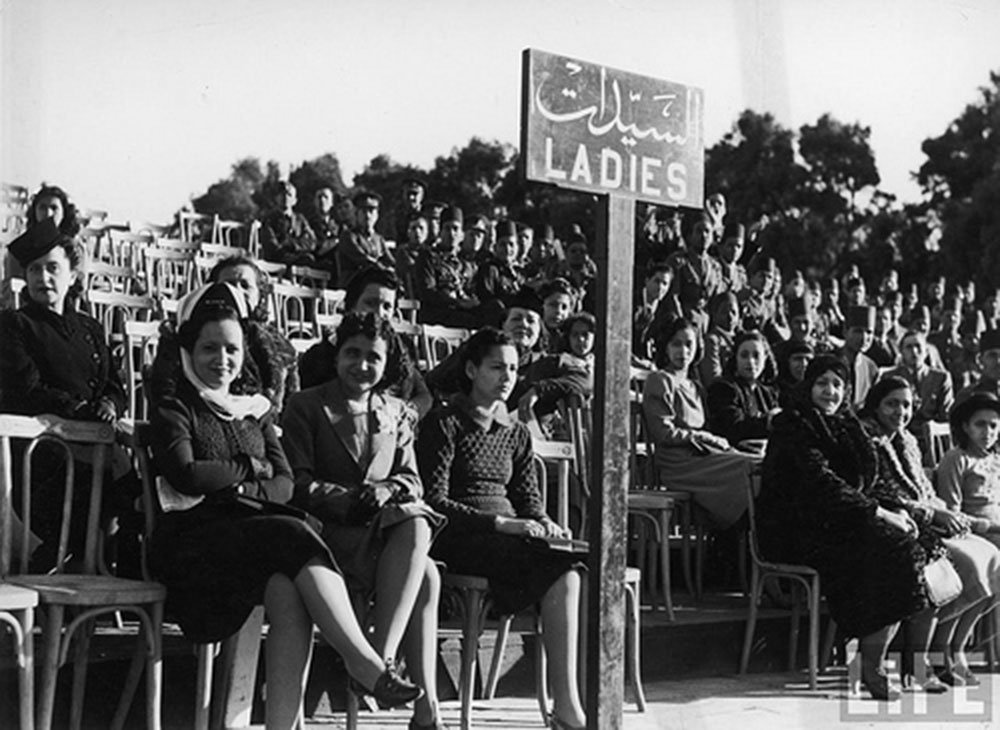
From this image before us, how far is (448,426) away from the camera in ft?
14.8

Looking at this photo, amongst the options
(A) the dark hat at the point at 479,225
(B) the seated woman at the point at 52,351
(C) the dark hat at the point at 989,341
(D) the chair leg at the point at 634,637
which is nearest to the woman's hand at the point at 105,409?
(B) the seated woman at the point at 52,351

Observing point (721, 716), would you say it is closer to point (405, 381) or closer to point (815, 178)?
point (405, 381)

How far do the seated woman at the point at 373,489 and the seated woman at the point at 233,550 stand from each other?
204 mm

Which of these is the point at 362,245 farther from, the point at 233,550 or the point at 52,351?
the point at 233,550

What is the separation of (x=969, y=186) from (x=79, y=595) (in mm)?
20712

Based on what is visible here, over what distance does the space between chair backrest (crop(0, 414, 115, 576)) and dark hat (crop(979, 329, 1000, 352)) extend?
7.16 metres

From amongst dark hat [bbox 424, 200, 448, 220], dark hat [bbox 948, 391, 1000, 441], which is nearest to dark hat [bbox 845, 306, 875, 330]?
dark hat [bbox 948, 391, 1000, 441]

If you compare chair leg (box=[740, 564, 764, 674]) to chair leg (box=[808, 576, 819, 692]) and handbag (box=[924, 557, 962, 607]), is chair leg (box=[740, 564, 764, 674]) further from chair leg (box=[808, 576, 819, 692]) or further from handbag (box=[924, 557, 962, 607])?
handbag (box=[924, 557, 962, 607])

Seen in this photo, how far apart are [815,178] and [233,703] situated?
57.1ft

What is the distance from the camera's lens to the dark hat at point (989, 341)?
9961mm

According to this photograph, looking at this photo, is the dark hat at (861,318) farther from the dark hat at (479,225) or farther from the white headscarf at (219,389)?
the white headscarf at (219,389)

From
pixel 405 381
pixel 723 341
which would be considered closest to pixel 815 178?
pixel 723 341

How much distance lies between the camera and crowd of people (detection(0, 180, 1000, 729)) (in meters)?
3.73

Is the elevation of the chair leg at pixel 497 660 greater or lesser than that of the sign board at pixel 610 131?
lesser
